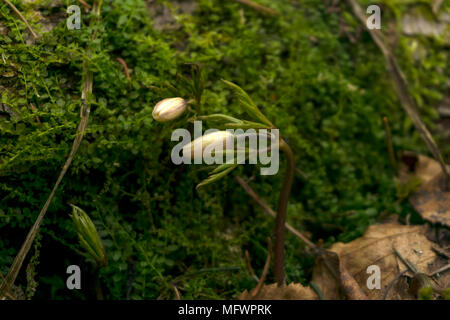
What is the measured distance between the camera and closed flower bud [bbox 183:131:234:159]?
127cm

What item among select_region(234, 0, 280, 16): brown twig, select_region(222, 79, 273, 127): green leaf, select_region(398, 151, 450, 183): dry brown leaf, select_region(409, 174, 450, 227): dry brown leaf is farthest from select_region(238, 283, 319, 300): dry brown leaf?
select_region(234, 0, 280, 16): brown twig

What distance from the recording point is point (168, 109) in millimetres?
1335

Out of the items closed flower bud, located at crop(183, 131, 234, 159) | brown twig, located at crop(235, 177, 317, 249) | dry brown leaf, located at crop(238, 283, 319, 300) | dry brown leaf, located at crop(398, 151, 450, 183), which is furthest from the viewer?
dry brown leaf, located at crop(398, 151, 450, 183)

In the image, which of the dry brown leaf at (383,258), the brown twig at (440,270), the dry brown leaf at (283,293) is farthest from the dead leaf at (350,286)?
the brown twig at (440,270)

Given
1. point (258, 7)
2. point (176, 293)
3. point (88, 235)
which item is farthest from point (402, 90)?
point (88, 235)

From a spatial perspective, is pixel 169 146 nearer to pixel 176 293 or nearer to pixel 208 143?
pixel 208 143

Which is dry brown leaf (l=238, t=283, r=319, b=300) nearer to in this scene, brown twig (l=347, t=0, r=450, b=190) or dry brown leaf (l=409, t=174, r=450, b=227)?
dry brown leaf (l=409, t=174, r=450, b=227)

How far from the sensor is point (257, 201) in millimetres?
1678

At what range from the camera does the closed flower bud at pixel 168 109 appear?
1.33 metres

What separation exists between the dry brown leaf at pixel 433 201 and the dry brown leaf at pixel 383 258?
0.31ft

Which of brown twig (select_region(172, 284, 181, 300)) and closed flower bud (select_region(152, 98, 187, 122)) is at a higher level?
closed flower bud (select_region(152, 98, 187, 122))

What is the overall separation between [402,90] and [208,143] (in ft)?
3.69

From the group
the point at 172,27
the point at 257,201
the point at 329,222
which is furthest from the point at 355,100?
the point at 172,27

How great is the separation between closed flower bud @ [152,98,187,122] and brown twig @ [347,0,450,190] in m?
1.10
